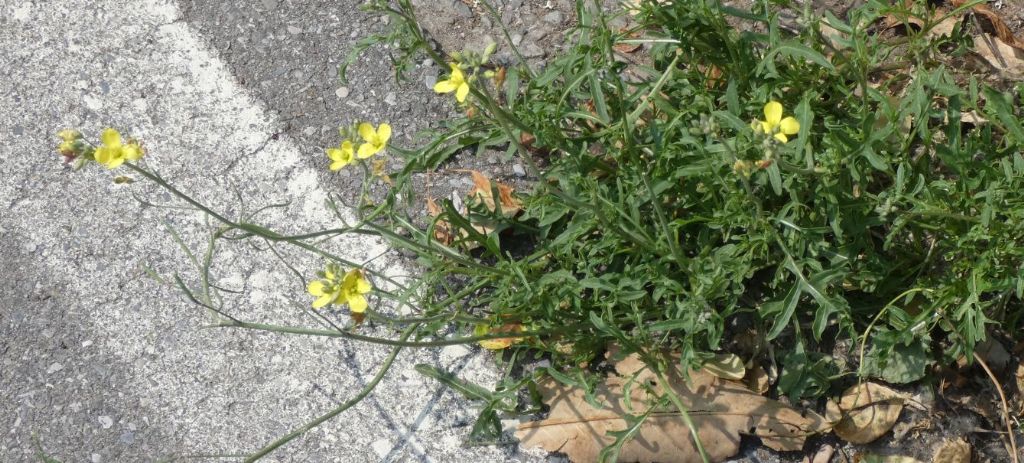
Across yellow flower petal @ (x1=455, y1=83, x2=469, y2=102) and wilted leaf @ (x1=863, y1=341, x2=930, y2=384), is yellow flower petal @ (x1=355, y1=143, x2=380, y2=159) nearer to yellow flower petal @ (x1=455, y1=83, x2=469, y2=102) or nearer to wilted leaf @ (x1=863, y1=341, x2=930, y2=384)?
yellow flower petal @ (x1=455, y1=83, x2=469, y2=102)

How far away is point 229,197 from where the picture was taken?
3.25 meters

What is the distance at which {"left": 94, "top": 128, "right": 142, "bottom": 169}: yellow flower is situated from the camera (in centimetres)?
230

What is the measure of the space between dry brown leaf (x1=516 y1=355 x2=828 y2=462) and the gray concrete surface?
6.5 inches

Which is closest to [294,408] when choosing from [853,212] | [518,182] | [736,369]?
[518,182]

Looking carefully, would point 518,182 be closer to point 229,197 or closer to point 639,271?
point 639,271

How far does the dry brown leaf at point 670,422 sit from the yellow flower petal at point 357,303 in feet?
2.33

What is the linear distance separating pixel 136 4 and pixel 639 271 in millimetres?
2112

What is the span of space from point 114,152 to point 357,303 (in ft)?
2.15

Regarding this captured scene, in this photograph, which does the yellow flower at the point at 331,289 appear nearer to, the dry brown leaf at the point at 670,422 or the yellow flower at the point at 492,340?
the yellow flower at the point at 492,340

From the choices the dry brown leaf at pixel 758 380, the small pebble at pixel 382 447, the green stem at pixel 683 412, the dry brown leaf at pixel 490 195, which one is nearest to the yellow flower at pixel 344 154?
the dry brown leaf at pixel 490 195

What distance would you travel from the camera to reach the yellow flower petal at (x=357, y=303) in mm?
2369

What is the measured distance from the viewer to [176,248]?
3154 millimetres

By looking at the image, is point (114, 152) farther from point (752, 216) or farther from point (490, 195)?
Result: point (752, 216)

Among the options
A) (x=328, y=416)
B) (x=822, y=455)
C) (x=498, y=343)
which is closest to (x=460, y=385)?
(x=498, y=343)
